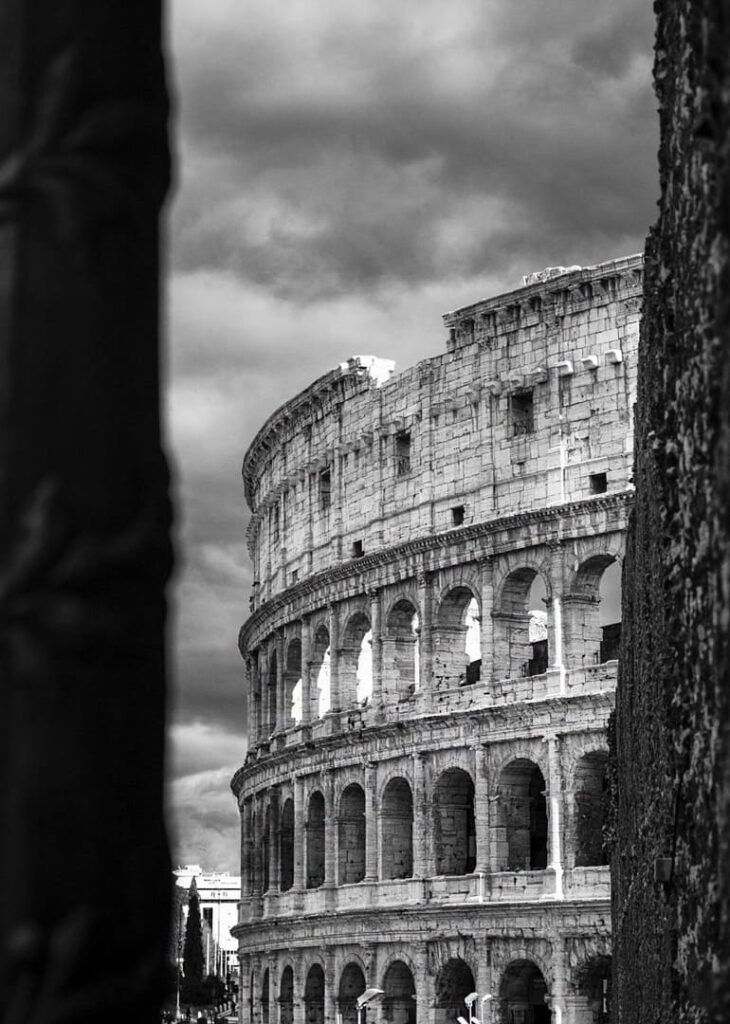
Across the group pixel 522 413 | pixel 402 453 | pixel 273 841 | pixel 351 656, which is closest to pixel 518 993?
pixel 351 656

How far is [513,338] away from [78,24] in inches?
1350

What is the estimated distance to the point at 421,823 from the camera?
117 feet

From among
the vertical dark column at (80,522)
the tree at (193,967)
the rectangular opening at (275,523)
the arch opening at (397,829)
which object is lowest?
the tree at (193,967)

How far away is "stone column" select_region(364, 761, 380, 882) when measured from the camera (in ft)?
121

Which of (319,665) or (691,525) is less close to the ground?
(319,665)

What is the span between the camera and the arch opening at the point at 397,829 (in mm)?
36938

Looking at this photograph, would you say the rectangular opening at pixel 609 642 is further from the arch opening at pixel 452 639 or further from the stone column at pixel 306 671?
the stone column at pixel 306 671

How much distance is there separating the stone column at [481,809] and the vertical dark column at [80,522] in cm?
3253

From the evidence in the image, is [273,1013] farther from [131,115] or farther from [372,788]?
[131,115]

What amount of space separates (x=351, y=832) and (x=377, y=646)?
4.48 m

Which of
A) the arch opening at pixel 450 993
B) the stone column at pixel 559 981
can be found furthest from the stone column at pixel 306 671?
the stone column at pixel 559 981

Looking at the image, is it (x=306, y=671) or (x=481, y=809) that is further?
(x=306, y=671)

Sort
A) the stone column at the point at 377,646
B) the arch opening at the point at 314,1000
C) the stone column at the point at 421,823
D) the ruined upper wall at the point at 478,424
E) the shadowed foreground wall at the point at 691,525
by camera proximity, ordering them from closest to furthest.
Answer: the shadowed foreground wall at the point at 691,525 < the ruined upper wall at the point at 478,424 < the stone column at the point at 421,823 < the stone column at the point at 377,646 < the arch opening at the point at 314,1000

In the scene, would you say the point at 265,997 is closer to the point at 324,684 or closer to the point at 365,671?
the point at 324,684
